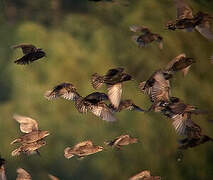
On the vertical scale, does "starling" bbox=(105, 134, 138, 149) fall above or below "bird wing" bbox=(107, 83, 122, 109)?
below

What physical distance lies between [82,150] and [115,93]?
0.70ft

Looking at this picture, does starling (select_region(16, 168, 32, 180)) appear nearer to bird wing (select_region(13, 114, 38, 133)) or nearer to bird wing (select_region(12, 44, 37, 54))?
bird wing (select_region(13, 114, 38, 133))

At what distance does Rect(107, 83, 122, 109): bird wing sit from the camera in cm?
118

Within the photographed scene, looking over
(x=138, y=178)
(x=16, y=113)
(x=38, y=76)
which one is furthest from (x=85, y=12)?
(x=138, y=178)

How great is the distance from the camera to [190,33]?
1.34 meters

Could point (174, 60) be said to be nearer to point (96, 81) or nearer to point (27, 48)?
point (96, 81)

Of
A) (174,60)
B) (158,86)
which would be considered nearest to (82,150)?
(158,86)

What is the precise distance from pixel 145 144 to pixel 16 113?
42 centimetres

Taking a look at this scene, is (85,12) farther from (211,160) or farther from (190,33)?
(211,160)

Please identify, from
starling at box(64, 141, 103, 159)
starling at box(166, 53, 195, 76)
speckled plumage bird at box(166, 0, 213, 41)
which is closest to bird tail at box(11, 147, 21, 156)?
starling at box(64, 141, 103, 159)

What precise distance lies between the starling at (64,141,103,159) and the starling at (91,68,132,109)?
15 cm

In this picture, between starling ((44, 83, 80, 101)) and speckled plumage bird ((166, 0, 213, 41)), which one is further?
speckled plumage bird ((166, 0, 213, 41))

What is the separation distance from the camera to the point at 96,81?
3.93 feet

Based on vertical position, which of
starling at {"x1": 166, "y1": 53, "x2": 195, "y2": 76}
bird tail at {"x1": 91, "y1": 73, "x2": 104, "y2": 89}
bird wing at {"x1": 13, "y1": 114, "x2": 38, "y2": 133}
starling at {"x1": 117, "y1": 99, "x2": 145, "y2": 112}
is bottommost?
bird wing at {"x1": 13, "y1": 114, "x2": 38, "y2": 133}
